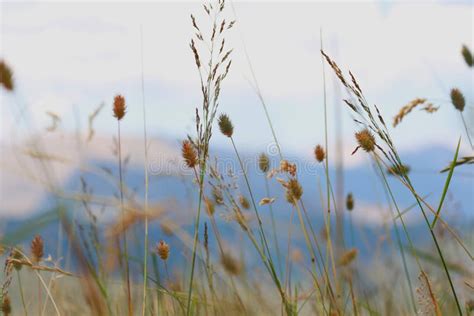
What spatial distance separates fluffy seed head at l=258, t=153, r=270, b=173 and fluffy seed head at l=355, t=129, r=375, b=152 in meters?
0.51

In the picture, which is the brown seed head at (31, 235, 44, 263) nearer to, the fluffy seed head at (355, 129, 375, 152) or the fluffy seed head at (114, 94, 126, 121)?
the fluffy seed head at (114, 94, 126, 121)

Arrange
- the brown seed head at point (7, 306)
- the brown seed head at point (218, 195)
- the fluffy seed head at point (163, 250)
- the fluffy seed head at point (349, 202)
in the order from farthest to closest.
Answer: the fluffy seed head at point (349, 202) → the brown seed head at point (7, 306) → the fluffy seed head at point (163, 250) → the brown seed head at point (218, 195)

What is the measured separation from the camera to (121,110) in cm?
221

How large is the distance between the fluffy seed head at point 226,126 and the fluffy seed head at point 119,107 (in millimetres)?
341

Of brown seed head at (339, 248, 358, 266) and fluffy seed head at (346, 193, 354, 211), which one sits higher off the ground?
fluffy seed head at (346, 193, 354, 211)

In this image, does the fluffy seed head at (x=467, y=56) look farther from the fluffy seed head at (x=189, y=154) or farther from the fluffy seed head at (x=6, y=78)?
the fluffy seed head at (x=6, y=78)

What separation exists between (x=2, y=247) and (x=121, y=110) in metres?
0.61

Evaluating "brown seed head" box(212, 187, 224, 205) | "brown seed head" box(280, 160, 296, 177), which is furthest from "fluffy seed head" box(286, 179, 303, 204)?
"brown seed head" box(212, 187, 224, 205)

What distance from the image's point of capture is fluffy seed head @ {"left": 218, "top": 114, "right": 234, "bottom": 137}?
2.16 meters

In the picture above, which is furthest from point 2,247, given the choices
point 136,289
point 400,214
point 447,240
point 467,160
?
point 447,240

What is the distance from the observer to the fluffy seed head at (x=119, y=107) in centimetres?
221

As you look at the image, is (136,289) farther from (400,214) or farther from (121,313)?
(400,214)

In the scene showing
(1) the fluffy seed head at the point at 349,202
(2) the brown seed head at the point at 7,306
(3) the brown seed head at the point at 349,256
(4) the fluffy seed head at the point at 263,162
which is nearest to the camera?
(2) the brown seed head at the point at 7,306

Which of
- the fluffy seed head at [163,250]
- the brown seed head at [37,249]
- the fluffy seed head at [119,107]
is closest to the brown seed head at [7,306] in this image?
the brown seed head at [37,249]
